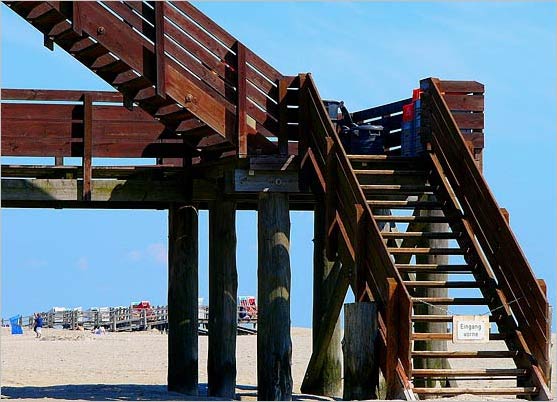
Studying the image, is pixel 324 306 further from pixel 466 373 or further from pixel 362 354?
pixel 362 354

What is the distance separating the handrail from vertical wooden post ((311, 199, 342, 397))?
3.50m

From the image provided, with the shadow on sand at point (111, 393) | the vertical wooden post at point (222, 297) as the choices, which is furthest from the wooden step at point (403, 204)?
the shadow on sand at point (111, 393)

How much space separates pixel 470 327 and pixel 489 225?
2043 mm

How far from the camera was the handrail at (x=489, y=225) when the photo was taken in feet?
49.4

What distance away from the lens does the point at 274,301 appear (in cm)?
1706

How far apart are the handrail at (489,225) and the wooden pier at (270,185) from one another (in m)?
0.03

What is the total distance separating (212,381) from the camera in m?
19.9

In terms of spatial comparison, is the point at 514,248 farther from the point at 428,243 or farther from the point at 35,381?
the point at 35,381

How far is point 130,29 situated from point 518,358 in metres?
6.09

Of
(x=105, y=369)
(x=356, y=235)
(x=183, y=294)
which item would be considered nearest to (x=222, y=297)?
(x=183, y=294)

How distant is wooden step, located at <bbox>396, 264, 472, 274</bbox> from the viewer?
15734 millimetres

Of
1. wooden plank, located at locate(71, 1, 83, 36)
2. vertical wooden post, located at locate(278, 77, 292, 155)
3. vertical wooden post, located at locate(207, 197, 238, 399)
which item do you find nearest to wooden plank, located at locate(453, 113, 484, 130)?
vertical wooden post, located at locate(278, 77, 292, 155)

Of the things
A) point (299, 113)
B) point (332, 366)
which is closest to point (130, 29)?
point (299, 113)

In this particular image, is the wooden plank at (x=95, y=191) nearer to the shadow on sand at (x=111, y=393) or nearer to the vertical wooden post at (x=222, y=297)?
the vertical wooden post at (x=222, y=297)
